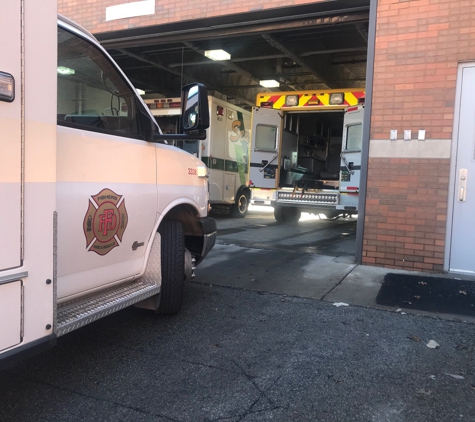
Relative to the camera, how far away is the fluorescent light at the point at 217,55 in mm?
10316

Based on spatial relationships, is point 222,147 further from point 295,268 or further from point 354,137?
point 295,268

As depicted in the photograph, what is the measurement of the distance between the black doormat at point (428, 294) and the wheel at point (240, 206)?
25.4ft

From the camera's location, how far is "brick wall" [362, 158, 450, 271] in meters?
5.68

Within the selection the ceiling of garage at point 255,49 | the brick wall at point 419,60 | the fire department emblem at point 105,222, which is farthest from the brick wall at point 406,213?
the fire department emblem at point 105,222

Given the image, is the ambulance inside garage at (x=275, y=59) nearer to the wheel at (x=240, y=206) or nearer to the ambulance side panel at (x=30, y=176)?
the wheel at (x=240, y=206)

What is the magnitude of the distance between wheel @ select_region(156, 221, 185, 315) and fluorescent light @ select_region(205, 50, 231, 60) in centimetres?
740

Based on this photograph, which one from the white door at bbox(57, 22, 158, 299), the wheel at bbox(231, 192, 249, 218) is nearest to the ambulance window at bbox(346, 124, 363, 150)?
the wheel at bbox(231, 192, 249, 218)

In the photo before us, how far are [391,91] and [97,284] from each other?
4588 mm

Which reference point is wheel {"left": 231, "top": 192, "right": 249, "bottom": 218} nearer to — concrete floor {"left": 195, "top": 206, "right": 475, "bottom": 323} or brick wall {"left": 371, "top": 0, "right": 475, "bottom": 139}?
concrete floor {"left": 195, "top": 206, "right": 475, "bottom": 323}

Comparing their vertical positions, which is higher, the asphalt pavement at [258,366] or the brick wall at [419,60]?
the brick wall at [419,60]

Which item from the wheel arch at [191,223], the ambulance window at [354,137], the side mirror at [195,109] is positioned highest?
the ambulance window at [354,137]

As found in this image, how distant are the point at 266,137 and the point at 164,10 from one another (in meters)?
4.42

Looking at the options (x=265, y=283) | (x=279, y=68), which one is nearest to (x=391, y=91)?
(x=265, y=283)

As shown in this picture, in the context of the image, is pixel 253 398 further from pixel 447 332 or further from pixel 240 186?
pixel 240 186
